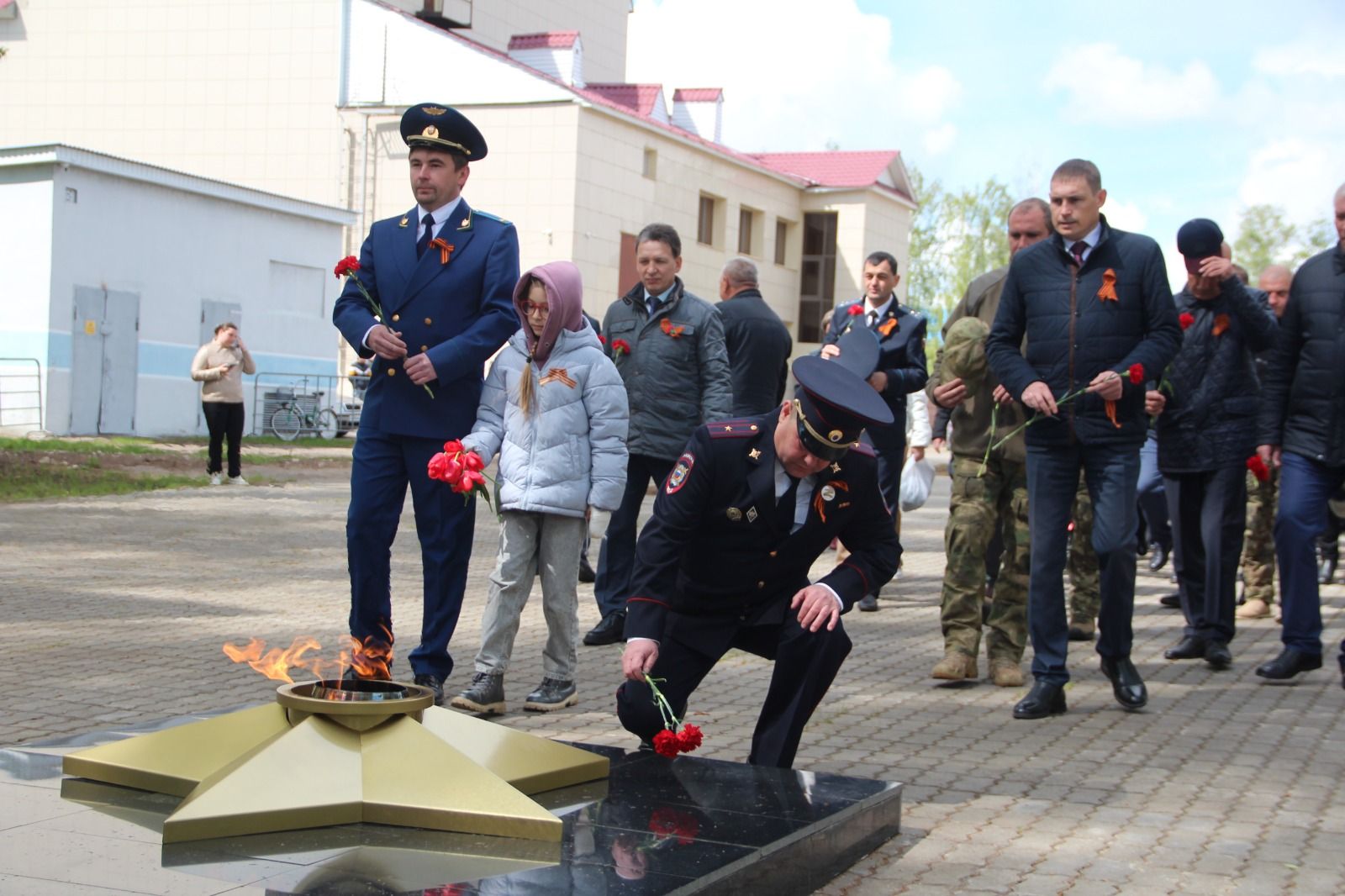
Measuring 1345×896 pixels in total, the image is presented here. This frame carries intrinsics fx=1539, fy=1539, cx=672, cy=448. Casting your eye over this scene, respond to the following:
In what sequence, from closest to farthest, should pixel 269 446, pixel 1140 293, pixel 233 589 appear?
pixel 1140 293
pixel 233 589
pixel 269 446

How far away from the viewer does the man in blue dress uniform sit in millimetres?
4852

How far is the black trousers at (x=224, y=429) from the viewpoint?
18.2 metres

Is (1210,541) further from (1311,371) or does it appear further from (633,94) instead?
(633,94)

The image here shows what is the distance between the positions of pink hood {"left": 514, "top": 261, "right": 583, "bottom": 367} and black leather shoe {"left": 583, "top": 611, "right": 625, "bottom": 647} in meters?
2.31

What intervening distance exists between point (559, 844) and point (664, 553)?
1.21 metres

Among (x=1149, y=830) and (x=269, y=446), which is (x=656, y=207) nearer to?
(x=269, y=446)

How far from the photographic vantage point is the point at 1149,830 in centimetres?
501

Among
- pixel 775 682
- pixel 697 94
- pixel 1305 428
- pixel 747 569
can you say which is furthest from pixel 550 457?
pixel 697 94

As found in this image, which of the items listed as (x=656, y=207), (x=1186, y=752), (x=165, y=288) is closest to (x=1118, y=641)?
(x=1186, y=752)

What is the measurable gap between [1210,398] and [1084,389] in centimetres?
215

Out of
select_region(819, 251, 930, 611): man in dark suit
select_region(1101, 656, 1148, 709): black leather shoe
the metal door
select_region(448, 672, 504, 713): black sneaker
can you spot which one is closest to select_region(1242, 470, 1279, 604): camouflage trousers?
select_region(819, 251, 930, 611): man in dark suit

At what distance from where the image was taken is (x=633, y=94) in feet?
136

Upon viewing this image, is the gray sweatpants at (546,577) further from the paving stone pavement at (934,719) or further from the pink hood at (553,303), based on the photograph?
the pink hood at (553,303)

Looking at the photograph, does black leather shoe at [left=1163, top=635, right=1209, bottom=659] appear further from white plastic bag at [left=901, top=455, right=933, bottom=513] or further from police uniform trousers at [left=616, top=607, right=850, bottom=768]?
police uniform trousers at [left=616, top=607, right=850, bottom=768]
